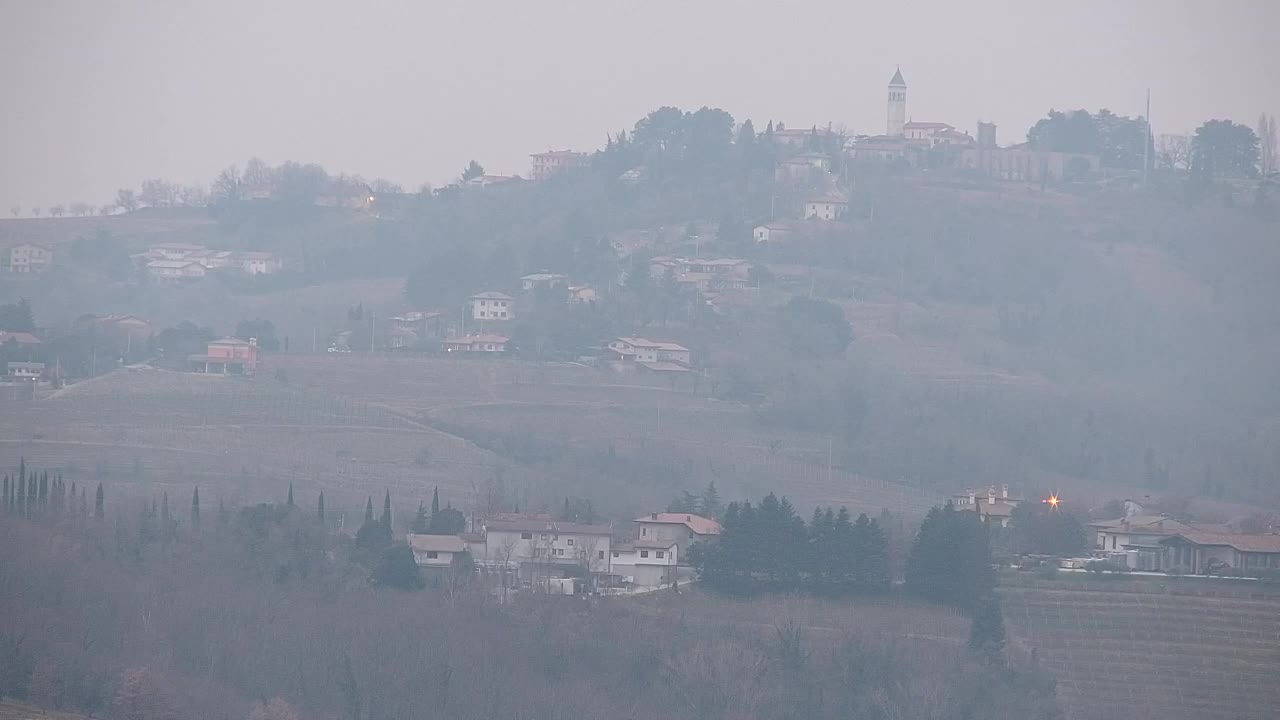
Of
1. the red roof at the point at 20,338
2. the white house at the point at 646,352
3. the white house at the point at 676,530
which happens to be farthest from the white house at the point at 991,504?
the red roof at the point at 20,338

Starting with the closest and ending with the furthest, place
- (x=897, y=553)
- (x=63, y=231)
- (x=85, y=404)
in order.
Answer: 1. (x=897, y=553)
2. (x=85, y=404)
3. (x=63, y=231)

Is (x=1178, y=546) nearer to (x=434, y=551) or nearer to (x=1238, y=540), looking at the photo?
(x=1238, y=540)

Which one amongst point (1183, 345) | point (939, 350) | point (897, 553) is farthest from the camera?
point (1183, 345)

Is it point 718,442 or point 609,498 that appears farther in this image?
point 718,442

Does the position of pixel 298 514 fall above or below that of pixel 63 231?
below

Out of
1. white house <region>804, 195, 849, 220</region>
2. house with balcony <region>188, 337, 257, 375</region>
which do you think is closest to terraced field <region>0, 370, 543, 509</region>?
house with balcony <region>188, 337, 257, 375</region>

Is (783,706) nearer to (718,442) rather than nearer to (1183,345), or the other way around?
(718,442)

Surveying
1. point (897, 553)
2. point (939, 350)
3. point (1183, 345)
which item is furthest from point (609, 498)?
point (1183, 345)
